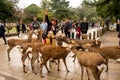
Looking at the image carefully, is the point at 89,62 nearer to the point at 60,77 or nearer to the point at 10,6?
the point at 60,77

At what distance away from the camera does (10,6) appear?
44656 millimetres

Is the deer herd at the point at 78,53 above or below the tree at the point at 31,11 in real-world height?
below

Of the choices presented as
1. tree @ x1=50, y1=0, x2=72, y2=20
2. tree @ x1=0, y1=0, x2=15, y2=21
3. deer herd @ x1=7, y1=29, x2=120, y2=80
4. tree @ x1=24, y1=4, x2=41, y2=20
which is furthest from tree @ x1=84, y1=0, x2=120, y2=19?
tree @ x1=50, y1=0, x2=72, y2=20

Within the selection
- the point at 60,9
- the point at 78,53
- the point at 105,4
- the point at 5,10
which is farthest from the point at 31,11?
the point at 78,53

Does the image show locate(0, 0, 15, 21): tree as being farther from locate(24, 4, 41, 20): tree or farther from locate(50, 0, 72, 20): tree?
locate(50, 0, 72, 20): tree

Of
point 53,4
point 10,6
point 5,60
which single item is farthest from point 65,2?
point 5,60

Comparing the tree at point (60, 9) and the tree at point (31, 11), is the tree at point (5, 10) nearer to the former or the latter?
the tree at point (31, 11)

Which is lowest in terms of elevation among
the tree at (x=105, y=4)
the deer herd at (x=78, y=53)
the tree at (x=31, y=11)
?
the deer herd at (x=78, y=53)

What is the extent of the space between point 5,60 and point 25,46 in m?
2.65

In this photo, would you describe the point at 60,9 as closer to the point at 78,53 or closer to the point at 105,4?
the point at 105,4

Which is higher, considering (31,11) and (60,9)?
(60,9)

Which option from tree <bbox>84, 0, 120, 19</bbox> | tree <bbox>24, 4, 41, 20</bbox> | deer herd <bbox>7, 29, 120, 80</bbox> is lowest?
deer herd <bbox>7, 29, 120, 80</bbox>

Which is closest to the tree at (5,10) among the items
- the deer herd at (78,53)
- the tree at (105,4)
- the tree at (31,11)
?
the tree at (105,4)

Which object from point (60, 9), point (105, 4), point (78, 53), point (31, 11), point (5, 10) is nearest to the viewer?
point (78, 53)
